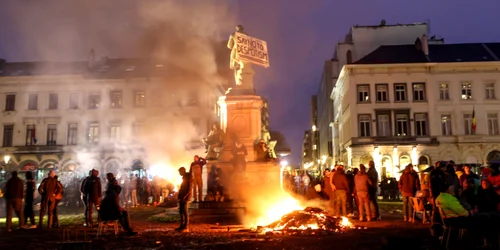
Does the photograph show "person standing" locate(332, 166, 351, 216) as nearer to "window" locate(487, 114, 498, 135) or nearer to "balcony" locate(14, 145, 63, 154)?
"window" locate(487, 114, 498, 135)

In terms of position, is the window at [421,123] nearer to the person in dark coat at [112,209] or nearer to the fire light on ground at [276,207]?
the fire light on ground at [276,207]

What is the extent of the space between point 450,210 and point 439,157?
37.5 metres

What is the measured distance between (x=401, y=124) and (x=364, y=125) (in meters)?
3.56

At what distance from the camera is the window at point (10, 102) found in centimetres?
5106

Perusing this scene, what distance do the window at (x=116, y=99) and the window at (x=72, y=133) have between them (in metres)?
4.86

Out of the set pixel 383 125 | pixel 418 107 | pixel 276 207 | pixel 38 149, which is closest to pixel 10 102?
pixel 38 149

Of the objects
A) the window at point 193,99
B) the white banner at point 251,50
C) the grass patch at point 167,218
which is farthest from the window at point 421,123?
the grass patch at point 167,218

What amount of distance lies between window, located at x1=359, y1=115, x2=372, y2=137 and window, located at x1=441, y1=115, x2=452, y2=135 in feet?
23.1

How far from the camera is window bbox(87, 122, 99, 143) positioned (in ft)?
165

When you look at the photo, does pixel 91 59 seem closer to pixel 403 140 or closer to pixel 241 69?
pixel 403 140

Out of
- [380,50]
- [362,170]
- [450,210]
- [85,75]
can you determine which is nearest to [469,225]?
[450,210]

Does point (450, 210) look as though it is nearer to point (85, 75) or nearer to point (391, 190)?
point (391, 190)

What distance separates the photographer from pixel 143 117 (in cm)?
4931

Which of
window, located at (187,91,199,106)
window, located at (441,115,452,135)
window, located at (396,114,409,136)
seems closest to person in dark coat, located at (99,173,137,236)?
window, located at (187,91,199,106)
